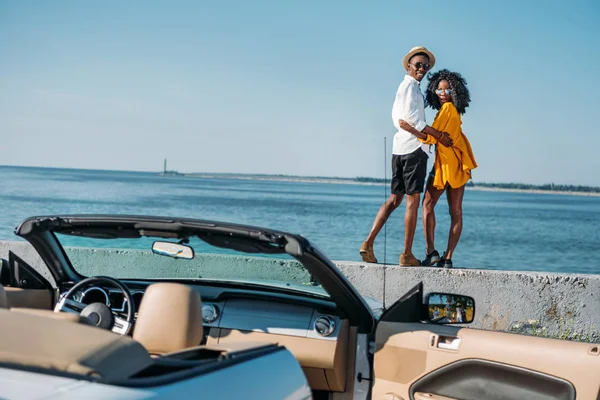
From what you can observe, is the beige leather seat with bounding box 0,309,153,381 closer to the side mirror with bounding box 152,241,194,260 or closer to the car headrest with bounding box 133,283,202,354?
the car headrest with bounding box 133,283,202,354

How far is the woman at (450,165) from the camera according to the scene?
863cm

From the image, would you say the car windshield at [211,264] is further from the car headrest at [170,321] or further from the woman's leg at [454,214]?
the woman's leg at [454,214]

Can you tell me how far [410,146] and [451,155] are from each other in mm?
420

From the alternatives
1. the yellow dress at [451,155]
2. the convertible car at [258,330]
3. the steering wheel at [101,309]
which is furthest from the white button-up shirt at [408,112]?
the steering wheel at [101,309]

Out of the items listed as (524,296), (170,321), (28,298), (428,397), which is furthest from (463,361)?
(524,296)

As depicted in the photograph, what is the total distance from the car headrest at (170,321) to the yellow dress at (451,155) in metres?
5.49

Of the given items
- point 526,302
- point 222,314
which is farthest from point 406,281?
point 222,314

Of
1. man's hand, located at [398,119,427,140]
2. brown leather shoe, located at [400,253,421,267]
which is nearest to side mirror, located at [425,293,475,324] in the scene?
brown leather shoe, located at [400,253,421,267]

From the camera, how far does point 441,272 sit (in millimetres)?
7930

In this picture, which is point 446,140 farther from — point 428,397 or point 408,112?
point 428,397

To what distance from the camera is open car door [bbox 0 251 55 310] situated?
451 cm

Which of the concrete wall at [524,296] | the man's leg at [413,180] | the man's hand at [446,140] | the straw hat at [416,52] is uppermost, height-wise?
the straw hat at [416,52]

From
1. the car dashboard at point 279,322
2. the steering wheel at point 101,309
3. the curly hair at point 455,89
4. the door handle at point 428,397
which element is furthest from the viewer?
the curly hair at point 455,89

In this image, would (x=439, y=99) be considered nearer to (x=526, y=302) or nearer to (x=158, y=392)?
(x=526, y=302)
